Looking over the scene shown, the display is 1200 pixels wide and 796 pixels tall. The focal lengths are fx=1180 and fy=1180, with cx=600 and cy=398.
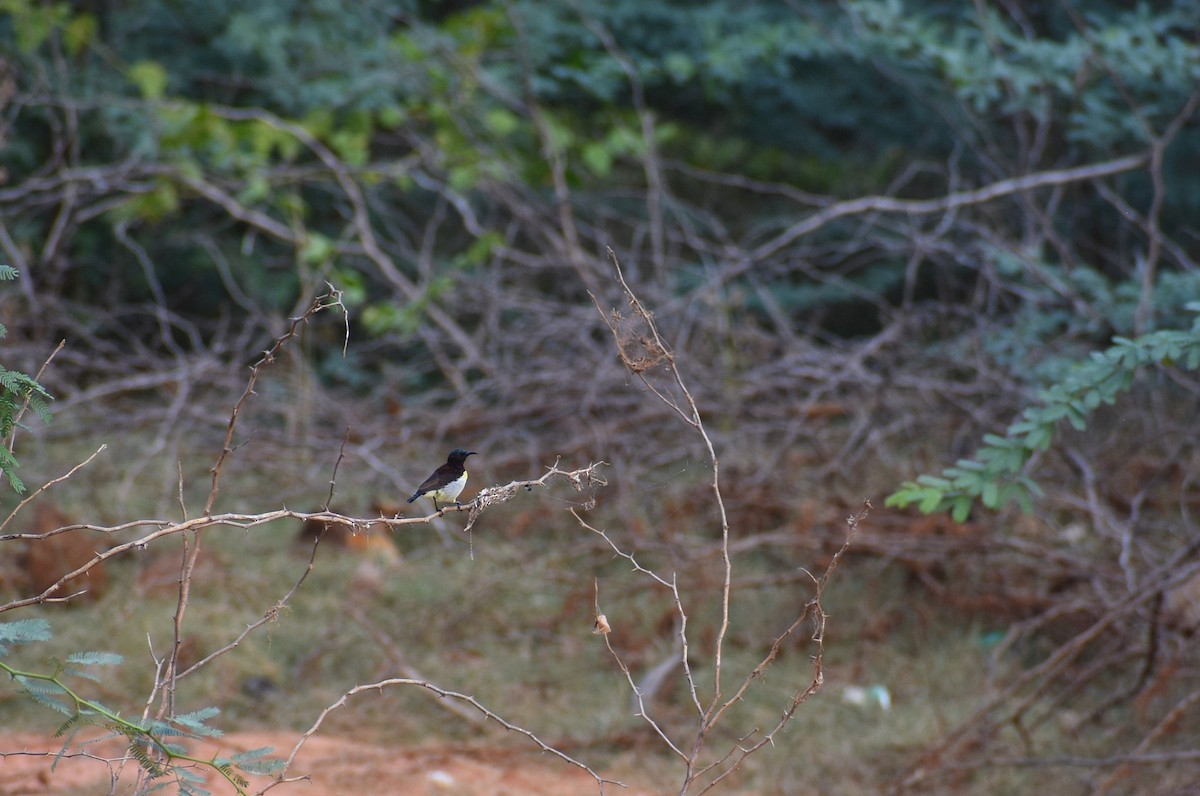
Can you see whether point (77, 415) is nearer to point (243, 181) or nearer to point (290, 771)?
point (243, 181)

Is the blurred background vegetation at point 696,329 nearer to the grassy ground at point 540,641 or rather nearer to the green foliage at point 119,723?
the grassy ground at point 540,641

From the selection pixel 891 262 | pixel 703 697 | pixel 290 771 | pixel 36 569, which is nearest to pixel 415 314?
pixel 36 569

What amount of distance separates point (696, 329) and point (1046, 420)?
4.51m

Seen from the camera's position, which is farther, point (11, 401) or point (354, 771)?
point (354, 771)

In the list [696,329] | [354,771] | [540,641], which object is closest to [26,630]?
[354,771]

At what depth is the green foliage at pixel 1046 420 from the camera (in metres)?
3.07

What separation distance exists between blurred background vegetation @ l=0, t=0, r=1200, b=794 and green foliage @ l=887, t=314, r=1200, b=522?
3.40ft

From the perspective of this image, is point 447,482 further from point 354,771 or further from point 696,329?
point 696,329

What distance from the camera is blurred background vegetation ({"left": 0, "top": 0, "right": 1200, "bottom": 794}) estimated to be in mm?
5223

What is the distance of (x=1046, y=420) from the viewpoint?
3.17 meters

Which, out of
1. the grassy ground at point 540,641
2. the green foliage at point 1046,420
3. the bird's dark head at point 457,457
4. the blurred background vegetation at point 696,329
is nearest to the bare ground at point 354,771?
the grassy ground at point 540,641

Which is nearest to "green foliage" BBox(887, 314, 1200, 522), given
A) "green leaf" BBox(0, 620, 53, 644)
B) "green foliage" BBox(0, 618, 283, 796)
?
"green foliage" BBox(0, 618, 283, 796)

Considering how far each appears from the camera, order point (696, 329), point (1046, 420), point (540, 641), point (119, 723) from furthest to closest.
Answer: point (696, 329), point (540, 641), point (1046, 420), point (119, 723)

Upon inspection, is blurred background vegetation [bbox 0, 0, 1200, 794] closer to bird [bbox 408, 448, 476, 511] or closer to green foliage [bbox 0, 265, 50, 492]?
bird [bbox 408, 448, 476, 511]
